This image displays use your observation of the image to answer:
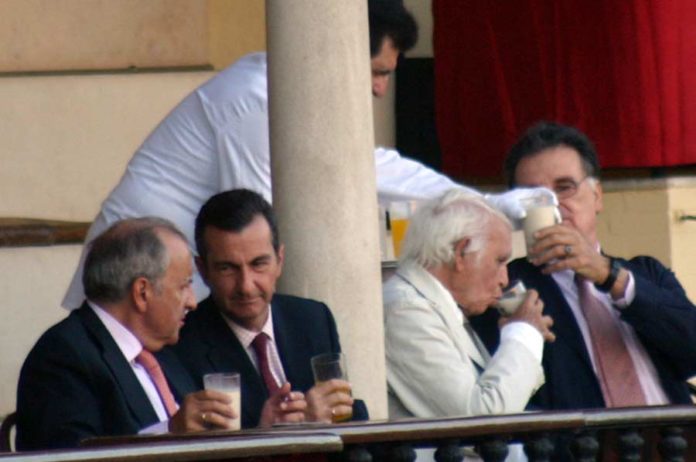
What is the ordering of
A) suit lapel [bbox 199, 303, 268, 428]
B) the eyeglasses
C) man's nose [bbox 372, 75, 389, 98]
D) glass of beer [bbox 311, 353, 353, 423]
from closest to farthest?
glass of beer [bbox 311, 353, 353, 423] → suit lapel [bbox 199, 303, 268, 428] → man's nose [bbox 372, 75, 389, 98] → the eyeglasses

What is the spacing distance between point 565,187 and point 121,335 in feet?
6.05

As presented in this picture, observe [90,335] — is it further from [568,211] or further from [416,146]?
[416,146]

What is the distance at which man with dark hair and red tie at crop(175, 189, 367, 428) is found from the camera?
522 cm

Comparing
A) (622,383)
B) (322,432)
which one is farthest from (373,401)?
(322,432)

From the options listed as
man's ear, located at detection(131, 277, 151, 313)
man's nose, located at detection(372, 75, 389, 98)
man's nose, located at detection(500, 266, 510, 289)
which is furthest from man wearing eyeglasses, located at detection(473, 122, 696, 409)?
man's ear, located at detection(131, 277, 151, 313)

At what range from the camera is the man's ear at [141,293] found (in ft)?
16.2

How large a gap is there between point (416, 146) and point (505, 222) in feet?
11.8

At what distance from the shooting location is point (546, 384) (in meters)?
6.00

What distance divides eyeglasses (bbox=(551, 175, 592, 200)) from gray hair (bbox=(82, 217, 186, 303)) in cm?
158

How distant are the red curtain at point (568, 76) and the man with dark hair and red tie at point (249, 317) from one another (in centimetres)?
338

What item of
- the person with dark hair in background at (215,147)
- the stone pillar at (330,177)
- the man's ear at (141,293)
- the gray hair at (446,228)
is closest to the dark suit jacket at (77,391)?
the man's ear at (141,293)

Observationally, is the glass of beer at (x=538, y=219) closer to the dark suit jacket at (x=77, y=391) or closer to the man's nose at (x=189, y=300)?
the man's nose at (x=189, y=300)

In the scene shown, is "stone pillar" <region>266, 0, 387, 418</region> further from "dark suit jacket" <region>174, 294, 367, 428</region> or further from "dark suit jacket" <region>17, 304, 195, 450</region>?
"dark suit jacket" <region>17, 304, 195, 450</region>

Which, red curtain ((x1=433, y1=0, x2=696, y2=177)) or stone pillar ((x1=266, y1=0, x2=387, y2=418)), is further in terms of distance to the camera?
red curtain ((x1=433, y1=0, x2=696, y2=177))
